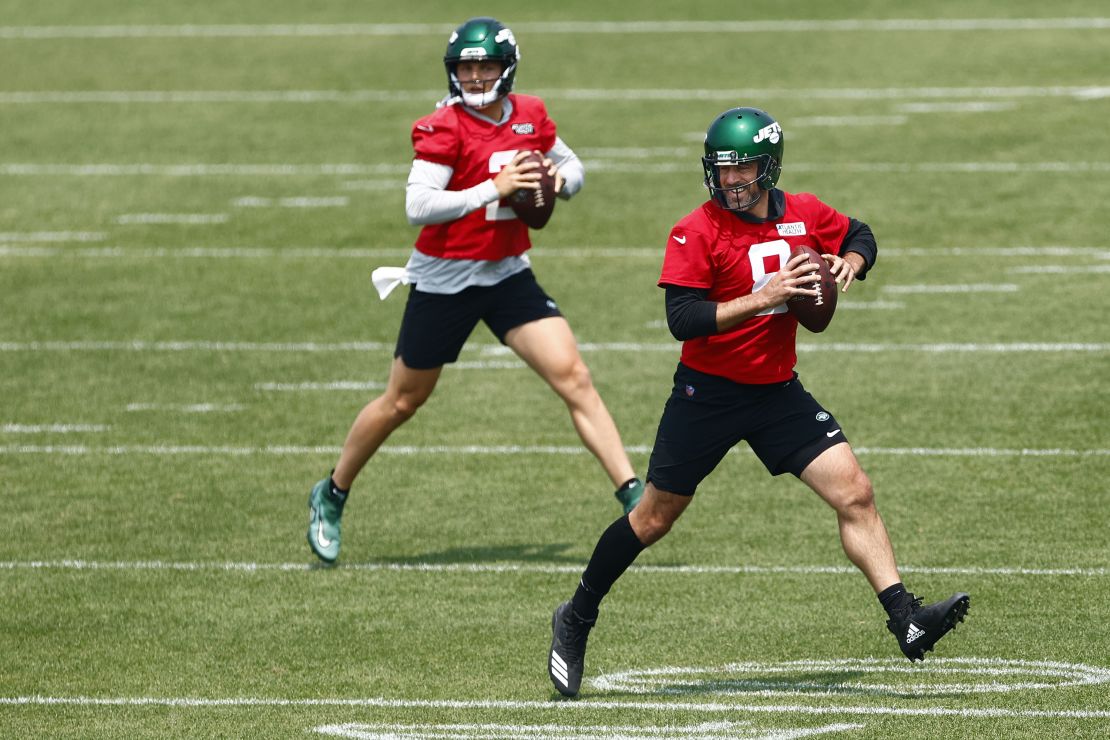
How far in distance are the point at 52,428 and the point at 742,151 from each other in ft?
18.4

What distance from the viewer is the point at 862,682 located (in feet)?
22.4

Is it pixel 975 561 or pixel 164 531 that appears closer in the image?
pixel 975 561

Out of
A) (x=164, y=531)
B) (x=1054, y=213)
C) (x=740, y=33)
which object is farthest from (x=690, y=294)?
(x=740, y=33)

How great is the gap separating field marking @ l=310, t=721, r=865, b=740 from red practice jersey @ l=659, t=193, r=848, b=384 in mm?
1186

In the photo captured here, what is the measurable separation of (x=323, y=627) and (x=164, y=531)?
5.26ft

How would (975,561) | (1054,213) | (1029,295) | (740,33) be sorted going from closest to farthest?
(975,561)
(1029,295)
(1054,213)
(740,33)

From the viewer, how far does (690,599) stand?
794cm

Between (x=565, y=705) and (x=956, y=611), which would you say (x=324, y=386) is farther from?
(x=956, y=611)

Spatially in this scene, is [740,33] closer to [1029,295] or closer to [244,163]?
[244,163]

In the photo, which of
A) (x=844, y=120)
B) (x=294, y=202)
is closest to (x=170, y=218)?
(x=294, y=202)

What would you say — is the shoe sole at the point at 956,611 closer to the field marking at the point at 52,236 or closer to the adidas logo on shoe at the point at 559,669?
the adidas logo on shoe at the point at 559,669

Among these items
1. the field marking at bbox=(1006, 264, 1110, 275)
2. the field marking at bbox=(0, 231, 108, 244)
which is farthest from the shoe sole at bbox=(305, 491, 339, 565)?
the field marking at bbox=(0, 231, 108, 244)

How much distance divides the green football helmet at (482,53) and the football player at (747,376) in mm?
1859

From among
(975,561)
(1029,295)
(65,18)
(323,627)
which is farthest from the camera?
(65,18)
